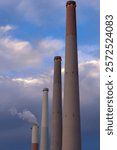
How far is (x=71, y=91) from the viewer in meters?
33.6

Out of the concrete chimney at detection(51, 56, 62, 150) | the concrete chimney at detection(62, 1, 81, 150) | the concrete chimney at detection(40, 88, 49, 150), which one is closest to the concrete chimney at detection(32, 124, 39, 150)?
the concrete chimney at detection(40, 88, 49, 150)

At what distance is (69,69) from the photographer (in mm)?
34375

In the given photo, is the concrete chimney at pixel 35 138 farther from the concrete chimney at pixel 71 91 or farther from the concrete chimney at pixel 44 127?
the concrete chimney at pixel 71 91

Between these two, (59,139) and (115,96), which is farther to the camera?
(59,139)

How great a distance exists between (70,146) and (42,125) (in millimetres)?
22625

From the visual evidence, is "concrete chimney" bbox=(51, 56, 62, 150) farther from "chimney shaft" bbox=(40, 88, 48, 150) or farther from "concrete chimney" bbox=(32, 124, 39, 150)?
"concrete chimney" bbox=(32, 124, 39, 150)

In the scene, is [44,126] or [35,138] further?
[35,138]

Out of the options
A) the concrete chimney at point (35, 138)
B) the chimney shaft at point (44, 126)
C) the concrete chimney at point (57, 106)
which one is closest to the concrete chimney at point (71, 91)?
the concrete chimney at point (57, 106)

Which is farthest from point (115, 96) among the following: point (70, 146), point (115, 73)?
point (70, 146)

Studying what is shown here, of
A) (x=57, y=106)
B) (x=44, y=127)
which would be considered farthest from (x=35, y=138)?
(x=57, y=106)

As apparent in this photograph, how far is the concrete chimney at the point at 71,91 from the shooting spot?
32.7m

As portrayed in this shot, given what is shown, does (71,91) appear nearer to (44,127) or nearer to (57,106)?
(57,106)

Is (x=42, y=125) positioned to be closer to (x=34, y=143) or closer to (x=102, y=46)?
(x=34, y=143)

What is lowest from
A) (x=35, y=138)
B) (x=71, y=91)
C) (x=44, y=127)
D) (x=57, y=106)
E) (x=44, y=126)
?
(x=35, y=138)
